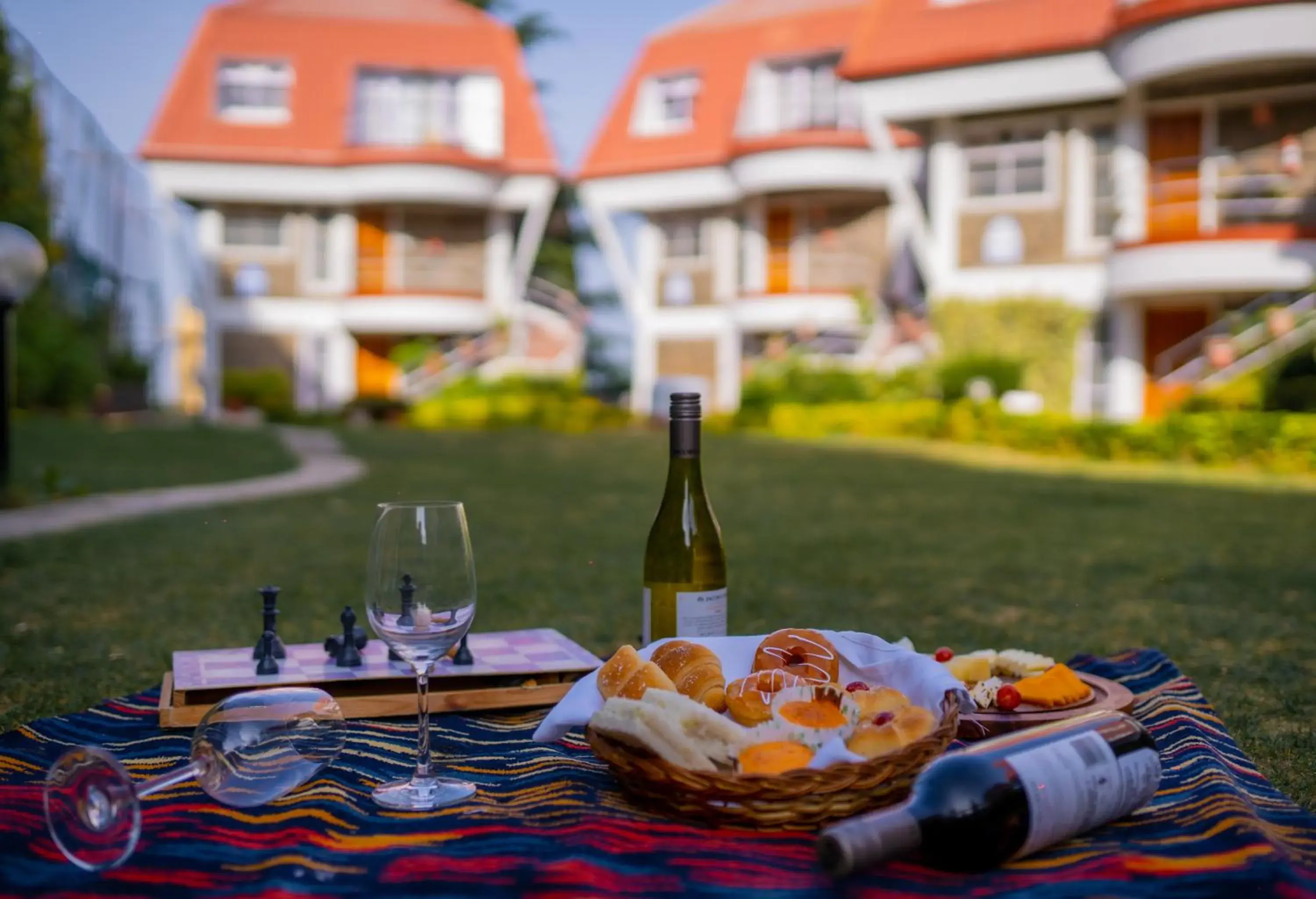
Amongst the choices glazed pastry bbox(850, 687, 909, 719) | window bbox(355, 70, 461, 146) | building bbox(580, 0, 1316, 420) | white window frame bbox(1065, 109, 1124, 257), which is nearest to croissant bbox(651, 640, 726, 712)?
glazed pastry bbox(850, 687, 909, 719)

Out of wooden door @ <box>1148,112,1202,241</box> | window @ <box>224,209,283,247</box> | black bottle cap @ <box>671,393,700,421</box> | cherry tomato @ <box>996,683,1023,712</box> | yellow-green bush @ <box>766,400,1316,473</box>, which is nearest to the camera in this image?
cherry tomato @ <box>996,683,1023,712</box>

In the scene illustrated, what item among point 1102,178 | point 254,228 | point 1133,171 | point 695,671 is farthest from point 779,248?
point 695,671

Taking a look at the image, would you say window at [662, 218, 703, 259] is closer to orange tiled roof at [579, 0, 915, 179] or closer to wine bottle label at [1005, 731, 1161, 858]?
orange tiled roof at [579, 0, 915, 179]

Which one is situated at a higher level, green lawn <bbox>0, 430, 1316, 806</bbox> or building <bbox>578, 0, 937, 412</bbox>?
building <bbox>578, 0, 937, 412</bbox>

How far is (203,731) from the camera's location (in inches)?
88.1

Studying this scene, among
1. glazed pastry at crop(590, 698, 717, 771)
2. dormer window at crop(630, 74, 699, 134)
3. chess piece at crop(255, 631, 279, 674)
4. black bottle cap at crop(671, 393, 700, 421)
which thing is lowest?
chess piece at crop(255, 631, 279, 674)

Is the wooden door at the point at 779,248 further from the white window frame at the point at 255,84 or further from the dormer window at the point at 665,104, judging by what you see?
the white window frame at the point at 255,84

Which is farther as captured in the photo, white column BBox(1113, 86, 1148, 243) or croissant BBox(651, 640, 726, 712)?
white column BBox(1113, 86, 1148, 243)

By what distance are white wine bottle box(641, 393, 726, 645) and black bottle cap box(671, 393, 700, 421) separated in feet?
0.08

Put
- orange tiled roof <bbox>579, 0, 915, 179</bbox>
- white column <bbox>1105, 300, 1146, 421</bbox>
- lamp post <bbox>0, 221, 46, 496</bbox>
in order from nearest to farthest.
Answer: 1. lamp post <bbox>0, 221, 46, 496</bbox>
2. white column <bbox>1105, 300, 1146, 421</bbox>
3. orange tiled roof <bbox>579, 0, 915, 179</bbox>

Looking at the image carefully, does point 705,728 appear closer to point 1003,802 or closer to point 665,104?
point 1003,802

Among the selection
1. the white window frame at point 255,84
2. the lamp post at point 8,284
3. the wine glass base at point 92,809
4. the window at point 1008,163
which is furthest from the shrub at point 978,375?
the white window frame at point 255,84

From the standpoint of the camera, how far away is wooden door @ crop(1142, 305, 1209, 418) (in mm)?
20141

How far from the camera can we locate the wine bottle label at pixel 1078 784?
2.01 m
